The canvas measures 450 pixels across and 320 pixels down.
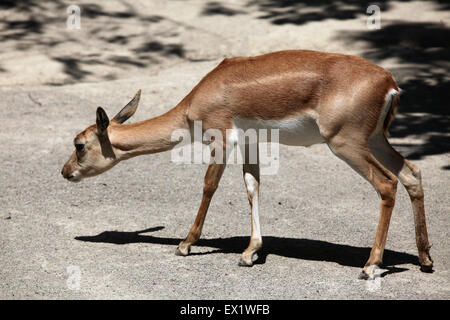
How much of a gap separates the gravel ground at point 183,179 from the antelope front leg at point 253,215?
0.15m

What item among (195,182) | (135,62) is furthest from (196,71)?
(195,182)

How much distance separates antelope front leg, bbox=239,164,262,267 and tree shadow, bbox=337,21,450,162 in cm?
303

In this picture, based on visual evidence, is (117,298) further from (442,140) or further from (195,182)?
(442,140)

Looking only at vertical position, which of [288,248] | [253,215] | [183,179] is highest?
[253,215]

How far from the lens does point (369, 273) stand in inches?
220

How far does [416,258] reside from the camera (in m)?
6.16

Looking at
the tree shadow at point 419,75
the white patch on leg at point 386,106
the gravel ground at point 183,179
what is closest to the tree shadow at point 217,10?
the gravel ground at point 183,179

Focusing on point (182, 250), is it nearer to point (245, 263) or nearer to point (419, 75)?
point (245, 263)

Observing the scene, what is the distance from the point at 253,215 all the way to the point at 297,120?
99cm

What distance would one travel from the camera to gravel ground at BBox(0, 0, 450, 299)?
18.6 ft

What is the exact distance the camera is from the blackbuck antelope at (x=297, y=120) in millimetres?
5551

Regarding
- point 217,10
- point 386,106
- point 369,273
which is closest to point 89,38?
point 217,10

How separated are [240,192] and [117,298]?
2922mm

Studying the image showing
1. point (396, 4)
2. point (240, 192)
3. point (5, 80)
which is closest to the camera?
point (240, 192)
